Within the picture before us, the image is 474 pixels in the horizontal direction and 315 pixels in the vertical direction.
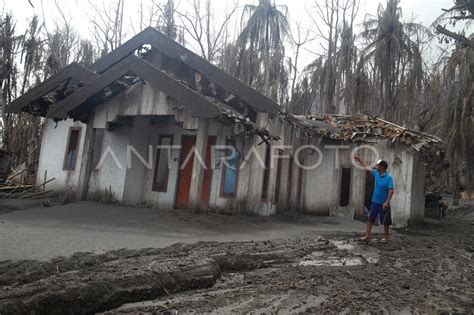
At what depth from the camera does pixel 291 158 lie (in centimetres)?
1310

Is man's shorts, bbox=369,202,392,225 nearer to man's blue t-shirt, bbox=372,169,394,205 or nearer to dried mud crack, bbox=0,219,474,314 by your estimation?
man's blue t-shirt, bbox=372,169,394,205

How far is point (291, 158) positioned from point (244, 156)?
203cm

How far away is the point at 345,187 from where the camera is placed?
1363 cm

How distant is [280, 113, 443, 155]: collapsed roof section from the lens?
11.7 metres

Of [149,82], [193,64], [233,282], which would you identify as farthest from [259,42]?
[233,282]

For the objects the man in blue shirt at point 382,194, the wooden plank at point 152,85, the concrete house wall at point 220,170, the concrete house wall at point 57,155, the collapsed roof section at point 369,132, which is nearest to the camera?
the man in blue shirt at point 382,194

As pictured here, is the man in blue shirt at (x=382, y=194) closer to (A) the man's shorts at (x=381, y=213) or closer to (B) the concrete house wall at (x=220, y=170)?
(A) the man's shorts at (x=381, y=213)

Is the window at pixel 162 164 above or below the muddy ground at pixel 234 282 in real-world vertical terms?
above

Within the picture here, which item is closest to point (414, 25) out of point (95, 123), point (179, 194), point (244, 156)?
point (244, 156)

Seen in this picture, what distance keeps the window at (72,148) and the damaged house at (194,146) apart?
4 centimetres

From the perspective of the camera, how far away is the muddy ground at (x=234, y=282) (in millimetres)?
3873

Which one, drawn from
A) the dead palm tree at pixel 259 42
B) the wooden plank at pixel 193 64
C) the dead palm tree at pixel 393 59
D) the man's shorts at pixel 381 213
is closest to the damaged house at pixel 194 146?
the wooden plank at pixel 193 64

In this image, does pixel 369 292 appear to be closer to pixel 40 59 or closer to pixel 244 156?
pixel 244 156

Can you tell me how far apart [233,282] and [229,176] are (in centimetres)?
724
